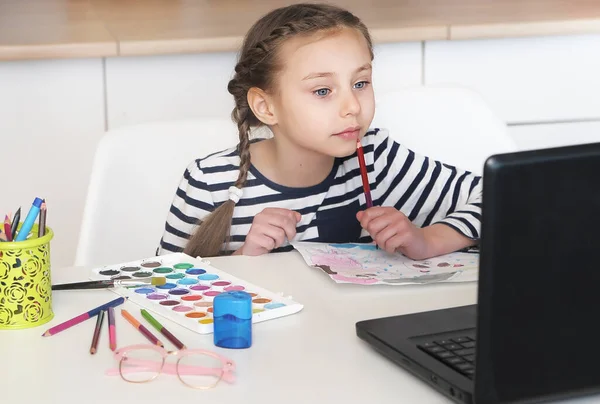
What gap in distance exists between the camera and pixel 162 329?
953 mm

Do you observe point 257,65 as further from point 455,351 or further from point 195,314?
point 455,351

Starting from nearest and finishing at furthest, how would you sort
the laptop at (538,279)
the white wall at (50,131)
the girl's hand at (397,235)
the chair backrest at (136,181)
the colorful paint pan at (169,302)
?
the laptop at (538,279)
the colorful paint pan at (169,302)
the girl's hand at (397,235)
the chair backrest at (136,181)
the white wall at (50,131)

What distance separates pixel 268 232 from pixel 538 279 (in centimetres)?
66

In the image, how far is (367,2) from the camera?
2.53 meters

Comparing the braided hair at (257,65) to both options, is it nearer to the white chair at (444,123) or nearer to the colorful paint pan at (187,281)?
the white chair at (444,123)

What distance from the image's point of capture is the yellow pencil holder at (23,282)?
0.96 meters

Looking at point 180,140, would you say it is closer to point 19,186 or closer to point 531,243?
point 19,186

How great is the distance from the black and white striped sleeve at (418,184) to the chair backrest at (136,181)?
0.26 m

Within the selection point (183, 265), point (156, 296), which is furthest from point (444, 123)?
point (156, 296)

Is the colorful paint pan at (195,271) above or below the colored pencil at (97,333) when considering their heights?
above

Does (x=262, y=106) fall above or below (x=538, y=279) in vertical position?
above

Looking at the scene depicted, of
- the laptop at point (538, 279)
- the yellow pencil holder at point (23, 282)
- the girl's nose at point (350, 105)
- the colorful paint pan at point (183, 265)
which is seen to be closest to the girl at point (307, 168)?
the girl's nose at point (350, 105)

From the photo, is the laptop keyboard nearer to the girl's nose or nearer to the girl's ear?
the girl's nose

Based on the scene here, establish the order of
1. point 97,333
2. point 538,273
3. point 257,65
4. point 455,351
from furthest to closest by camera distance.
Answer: point 257,65 < point 97,333 < point 455,351 < point 538,273
